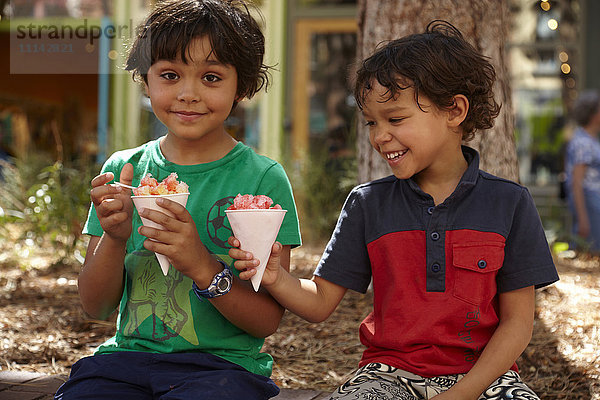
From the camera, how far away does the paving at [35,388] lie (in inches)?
104

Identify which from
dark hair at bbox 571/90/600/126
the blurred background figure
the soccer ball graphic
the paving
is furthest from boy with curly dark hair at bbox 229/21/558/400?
dark hair at bbox 571/90/600/126

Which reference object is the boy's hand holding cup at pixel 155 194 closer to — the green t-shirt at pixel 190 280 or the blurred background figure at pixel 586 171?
the green t-shirt at pixel 190 280

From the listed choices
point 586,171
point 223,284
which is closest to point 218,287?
point 223,284

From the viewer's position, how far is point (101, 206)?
6.27 feet

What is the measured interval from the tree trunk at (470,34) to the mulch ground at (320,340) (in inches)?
32.0

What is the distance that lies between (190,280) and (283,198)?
0.38m

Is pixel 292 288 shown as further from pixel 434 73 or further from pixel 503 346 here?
pixel 434 73

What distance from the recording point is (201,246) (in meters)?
1.89

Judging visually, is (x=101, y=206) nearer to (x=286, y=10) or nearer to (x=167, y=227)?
(x=167, y=227)

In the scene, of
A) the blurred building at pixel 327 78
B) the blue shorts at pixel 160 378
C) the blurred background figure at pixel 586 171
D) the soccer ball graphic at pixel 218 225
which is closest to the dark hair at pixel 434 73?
the soccer ball graphic at pixel 218 225

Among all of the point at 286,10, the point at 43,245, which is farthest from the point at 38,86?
the point at 43,245

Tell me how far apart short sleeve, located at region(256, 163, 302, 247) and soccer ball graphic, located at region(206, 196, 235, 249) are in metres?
0.13

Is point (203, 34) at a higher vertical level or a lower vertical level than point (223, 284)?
higher

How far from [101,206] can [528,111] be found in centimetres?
791
